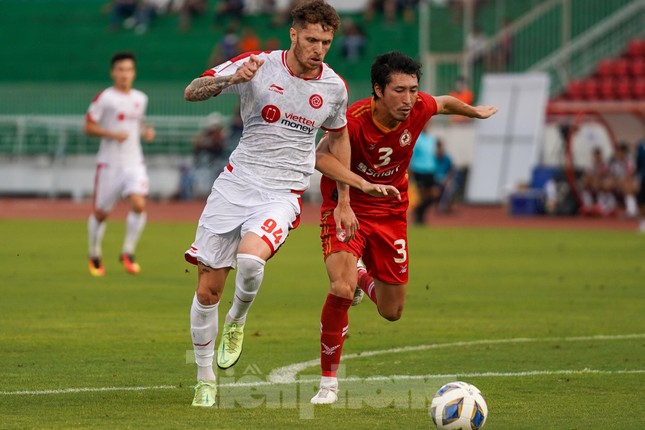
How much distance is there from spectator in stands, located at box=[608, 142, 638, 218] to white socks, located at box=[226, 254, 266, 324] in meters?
21.7

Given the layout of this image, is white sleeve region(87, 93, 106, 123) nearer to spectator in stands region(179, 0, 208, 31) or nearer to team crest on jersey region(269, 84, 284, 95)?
team crest on jersey region(269, 84, 284, 95)

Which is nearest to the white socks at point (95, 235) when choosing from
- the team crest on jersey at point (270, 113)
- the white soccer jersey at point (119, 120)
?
the white soccer jersey at point (119, 120)

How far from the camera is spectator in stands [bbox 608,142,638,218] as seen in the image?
29241mm

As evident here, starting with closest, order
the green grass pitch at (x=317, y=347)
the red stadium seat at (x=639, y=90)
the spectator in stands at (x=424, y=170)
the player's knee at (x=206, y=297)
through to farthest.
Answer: the green grass pitch at (x=317, y=347) → the player's knee at (x=206, y=297) → the spectator in stands at (x=424, y=170) → the red stadium seat at (x=639, y=90)

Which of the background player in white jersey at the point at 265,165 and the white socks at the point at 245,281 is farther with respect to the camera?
the background player in white jersey at the point at 265,165

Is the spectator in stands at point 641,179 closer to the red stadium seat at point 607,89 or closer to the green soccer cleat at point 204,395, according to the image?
the red stadium seat at point 607,89

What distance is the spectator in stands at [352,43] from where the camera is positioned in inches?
1558

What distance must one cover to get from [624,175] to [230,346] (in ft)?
72.2

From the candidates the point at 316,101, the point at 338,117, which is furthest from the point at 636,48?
the point at 316,101

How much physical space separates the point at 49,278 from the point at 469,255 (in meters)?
7.12

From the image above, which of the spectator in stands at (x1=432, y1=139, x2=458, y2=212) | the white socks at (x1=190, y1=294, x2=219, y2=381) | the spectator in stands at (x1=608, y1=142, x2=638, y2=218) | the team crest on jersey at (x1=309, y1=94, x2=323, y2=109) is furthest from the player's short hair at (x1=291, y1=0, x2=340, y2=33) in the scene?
the spectator in stands at (x1=432, y1=139, x2=458, y2=212)

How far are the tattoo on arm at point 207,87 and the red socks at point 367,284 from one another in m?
2.41

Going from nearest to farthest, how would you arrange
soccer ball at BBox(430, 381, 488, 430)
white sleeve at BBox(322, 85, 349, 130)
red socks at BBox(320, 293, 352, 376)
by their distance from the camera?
soccer ball at BBox(430, 381, 488, 430), red socks at BBox(320, 293, 352, 376), white sleeve at BBox(322, 85, 349, 130)

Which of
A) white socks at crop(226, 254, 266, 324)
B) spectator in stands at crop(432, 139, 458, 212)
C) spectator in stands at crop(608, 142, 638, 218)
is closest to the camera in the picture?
white socks at crop(226, 254, 266, 324)
